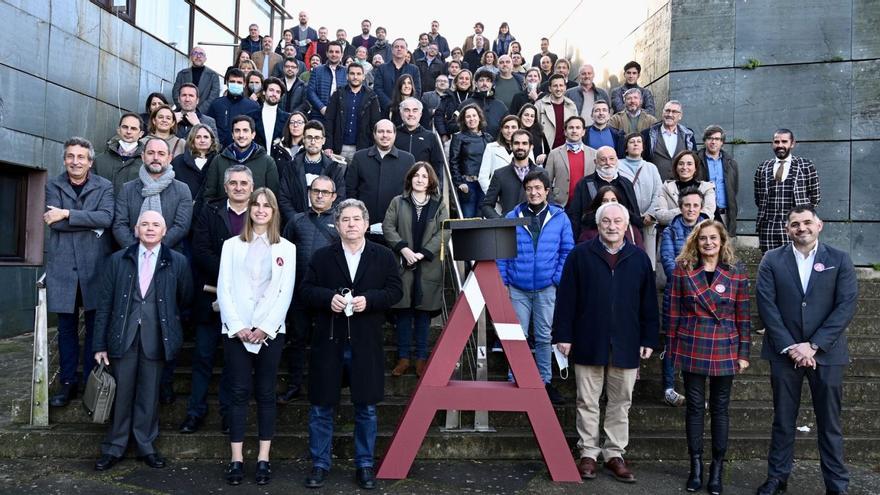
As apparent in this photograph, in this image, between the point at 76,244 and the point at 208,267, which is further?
the point at 76,244

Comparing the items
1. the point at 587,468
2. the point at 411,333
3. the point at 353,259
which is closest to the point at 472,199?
the point at 411,333

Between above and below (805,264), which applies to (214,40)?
above

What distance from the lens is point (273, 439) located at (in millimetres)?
5250

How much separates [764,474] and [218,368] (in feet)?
14.0

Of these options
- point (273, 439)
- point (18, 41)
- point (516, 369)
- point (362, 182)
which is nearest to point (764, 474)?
point (516, 369)

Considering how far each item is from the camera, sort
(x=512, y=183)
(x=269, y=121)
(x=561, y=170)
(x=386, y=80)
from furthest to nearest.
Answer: (x=386, y=80), (x=269, y=121), (x=561, y=170), (x=512, y=183)

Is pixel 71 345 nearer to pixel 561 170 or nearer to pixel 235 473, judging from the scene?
pixel 235 473

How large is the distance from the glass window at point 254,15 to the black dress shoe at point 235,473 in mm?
12845

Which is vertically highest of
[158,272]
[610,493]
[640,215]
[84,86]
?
[84,86]

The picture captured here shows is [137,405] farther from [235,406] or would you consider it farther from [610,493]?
[610,493]

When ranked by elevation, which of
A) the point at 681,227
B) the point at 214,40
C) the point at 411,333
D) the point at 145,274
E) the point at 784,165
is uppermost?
the point at 214,40

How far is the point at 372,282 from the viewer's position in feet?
15.8

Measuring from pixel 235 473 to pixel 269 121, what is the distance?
4.93m

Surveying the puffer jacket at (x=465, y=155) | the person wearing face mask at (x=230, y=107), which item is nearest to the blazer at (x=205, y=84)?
the person wearing face mask at (x=230, y=107)
